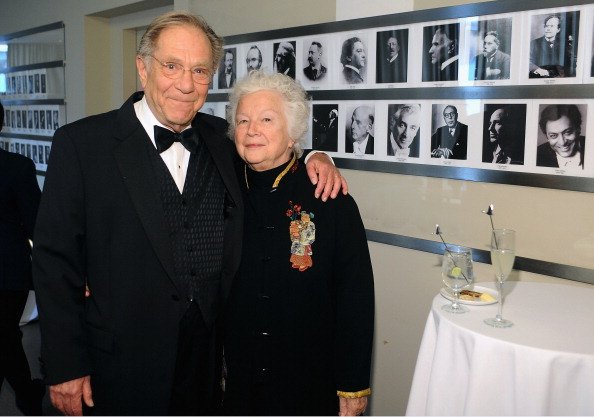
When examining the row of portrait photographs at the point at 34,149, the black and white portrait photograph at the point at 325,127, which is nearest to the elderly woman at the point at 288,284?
the black and white portrait photograph at the point at 325,127

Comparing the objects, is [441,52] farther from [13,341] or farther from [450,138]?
[13,341]

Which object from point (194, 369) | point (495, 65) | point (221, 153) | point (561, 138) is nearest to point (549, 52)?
point (495, 65)

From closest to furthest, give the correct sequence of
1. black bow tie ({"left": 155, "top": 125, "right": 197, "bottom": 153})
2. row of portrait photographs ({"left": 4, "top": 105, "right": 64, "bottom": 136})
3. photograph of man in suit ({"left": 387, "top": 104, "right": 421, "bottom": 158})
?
black bow tie ({"left": 155, "top": 125, "right": 197, "bottom": 153})
photograph of man in suit ({"left": 387, "top": 104, "right": 421, "bottom": 158})
row of portrait photographs ({"left": 4, "top": 105, "right": 64, "bottom": 136})

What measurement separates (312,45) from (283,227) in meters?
1.41

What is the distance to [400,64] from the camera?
7.91 ft

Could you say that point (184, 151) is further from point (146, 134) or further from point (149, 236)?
point (149, 236)

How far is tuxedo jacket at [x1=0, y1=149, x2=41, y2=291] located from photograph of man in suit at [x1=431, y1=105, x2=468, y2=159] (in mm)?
1867

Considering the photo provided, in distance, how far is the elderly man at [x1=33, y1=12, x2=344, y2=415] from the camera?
147 cm

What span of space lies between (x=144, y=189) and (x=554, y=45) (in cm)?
150

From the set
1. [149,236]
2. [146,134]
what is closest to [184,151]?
[146,134]

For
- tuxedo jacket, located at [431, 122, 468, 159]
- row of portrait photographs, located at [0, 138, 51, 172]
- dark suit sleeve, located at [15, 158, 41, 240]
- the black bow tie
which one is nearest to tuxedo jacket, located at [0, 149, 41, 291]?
dark suit sleeve, located at [15, 158, 41, 240]

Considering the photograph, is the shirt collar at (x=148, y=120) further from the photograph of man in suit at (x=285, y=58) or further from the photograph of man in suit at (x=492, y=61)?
the photograph of man in suit at (x=285, y=58)

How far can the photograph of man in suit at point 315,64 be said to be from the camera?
2.74 meters

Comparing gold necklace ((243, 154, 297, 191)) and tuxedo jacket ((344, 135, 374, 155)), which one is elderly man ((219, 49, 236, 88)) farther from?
gold necklace ((243, 154, 297, 191))
